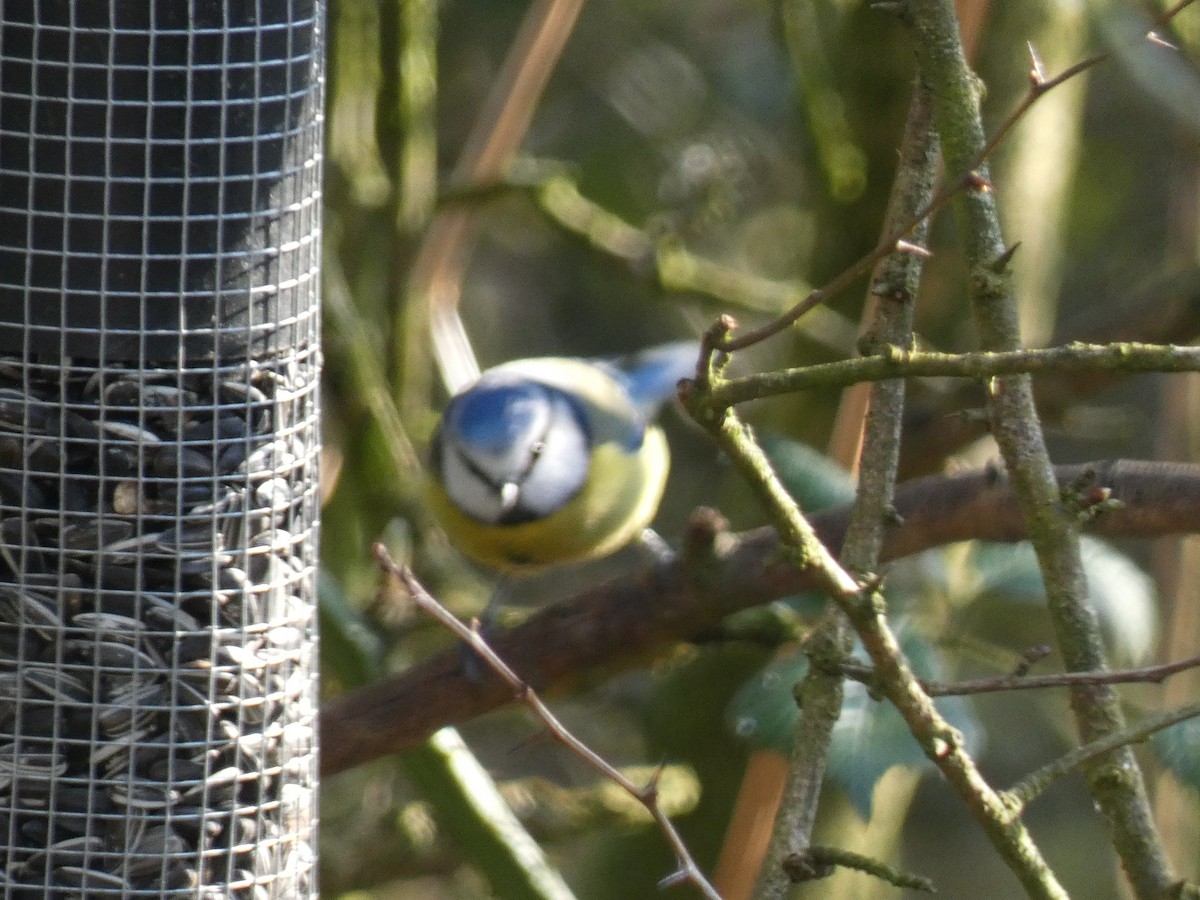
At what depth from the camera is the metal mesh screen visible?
1551 mm

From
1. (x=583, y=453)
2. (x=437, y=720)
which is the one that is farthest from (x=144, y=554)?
(x=583, y=453)

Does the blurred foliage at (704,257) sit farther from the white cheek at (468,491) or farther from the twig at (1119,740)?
the twig at (1119,740)

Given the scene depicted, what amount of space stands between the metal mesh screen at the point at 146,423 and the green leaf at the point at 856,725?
2.13ft

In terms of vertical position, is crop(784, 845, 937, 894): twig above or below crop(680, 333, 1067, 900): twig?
below

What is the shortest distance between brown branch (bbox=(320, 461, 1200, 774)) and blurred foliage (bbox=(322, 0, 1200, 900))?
18 cm

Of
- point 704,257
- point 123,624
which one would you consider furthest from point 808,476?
point 704,257

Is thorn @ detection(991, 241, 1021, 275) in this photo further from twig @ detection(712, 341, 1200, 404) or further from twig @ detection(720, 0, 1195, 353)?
twig @ detection(712, 341, 1200, 404)

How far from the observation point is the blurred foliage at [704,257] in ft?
8.48

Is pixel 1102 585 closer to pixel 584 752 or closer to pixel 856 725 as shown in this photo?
pixel 856 725

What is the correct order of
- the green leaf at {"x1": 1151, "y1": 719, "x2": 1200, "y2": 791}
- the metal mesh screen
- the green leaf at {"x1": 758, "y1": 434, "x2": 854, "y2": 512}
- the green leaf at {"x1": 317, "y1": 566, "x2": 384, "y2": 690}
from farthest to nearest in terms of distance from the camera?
the green leaf at {"x1": 317, "y1": 566, "x2": 384, "y2": 690} < the green leaf at {"x1": 758, "y1": 434, "x2": 854, "y2": 512} < the green leaf at {"x1": 1151, "y1": 719, "x2": 1200, "y2": 791} < the metal mesh screen

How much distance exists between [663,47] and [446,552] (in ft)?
5.95

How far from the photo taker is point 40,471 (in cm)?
161

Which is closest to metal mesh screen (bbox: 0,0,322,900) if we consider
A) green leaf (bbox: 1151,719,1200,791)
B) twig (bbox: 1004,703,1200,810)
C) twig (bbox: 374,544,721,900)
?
twig (bbox: 374,544,721,900)

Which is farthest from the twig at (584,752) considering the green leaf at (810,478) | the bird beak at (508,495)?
the bird beak at (508,495)
